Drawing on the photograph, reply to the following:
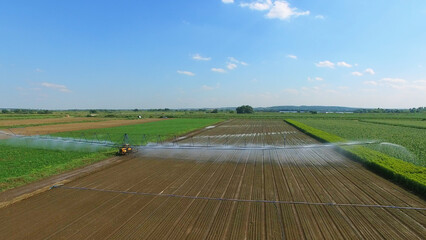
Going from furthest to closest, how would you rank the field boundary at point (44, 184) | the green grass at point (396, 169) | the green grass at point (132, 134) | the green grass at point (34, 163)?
the green grass at point (132, 134), the green grass at point (34, 163), the green grass at point (396, 169), the field boundary at point (44, 184)

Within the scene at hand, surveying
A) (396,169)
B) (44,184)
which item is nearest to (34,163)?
(44,184)

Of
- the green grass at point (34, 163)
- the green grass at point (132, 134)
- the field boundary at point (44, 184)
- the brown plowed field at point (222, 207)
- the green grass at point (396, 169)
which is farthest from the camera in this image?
the green grass at point (132, 134)

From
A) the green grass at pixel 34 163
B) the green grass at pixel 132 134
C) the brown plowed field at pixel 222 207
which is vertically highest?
the green grass at pixel 132 134

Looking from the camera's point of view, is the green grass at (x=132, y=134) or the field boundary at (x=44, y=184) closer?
the field boundary at (x=44, y=184)

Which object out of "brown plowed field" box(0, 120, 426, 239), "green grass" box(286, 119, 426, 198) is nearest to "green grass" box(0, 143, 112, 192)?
"brown plowed field" box(0, 120, 426, 239)

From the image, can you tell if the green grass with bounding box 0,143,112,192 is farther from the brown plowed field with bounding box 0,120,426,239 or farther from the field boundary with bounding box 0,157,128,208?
the brown plowed field with bounding box 0,120,426,239

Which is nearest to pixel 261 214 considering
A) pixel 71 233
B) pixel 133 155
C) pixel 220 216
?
pixel 220 216

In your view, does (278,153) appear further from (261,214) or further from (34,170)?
(34,170)

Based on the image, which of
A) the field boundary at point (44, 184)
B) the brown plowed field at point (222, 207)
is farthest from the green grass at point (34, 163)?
the brown plowed field at point (222, 207)

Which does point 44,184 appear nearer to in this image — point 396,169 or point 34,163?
point 34,163

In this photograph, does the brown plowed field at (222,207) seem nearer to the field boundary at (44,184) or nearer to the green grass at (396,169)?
the field boundary at (44,184)
